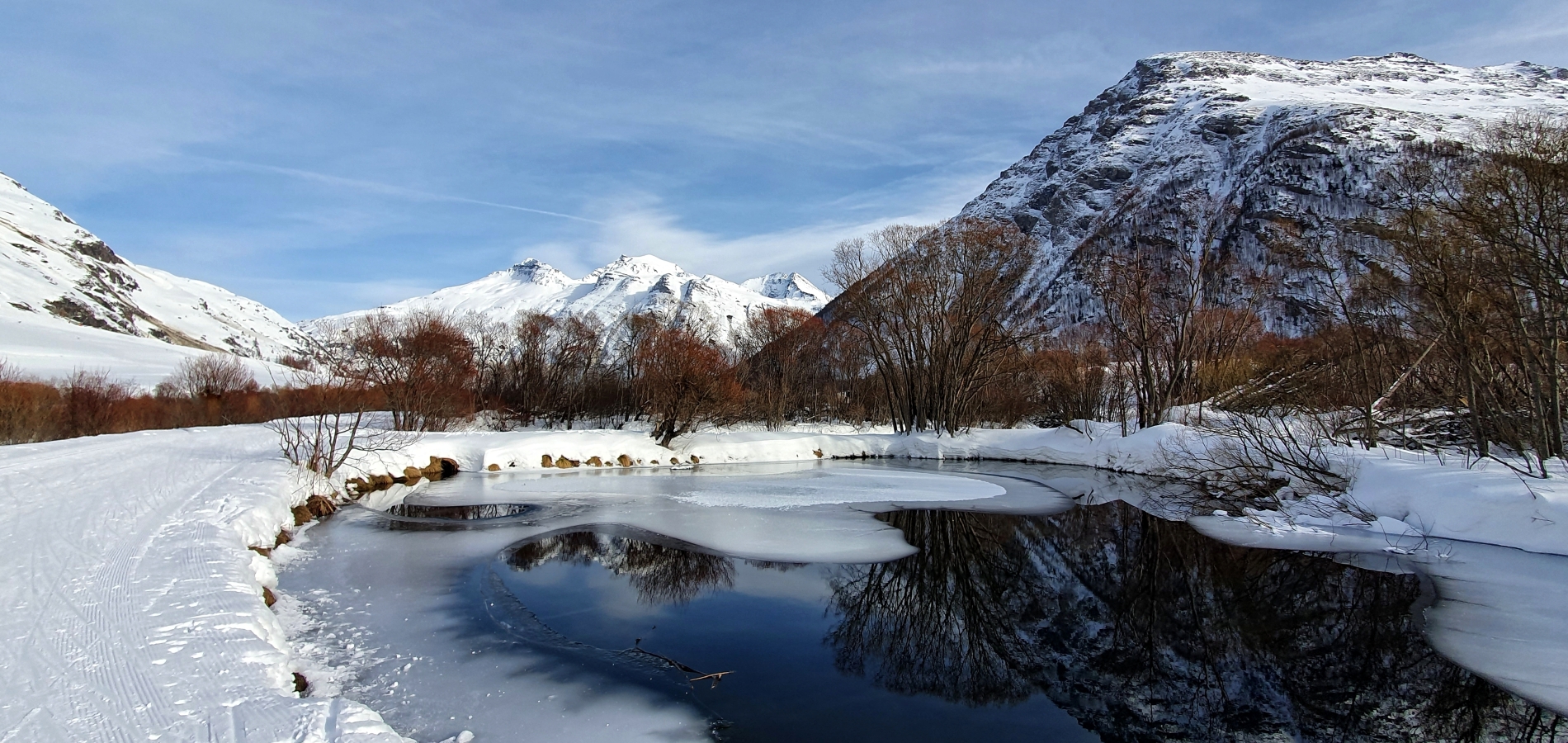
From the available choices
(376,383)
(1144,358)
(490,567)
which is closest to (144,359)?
(376,383)

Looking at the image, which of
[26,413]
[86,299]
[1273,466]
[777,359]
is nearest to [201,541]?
[1273,466]

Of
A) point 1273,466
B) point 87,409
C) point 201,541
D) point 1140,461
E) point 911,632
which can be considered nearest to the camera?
point 911,632

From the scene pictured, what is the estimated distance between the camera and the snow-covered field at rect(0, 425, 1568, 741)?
13.9 ft

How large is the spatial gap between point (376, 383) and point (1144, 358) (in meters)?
29.3

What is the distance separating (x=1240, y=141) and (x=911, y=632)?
13104 centimetres

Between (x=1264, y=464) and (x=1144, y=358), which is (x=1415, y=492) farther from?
(x=1144, y=358)

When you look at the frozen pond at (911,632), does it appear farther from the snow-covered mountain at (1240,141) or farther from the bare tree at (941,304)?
the snow-covered mountain at (1240,141)

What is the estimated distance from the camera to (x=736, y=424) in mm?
43062

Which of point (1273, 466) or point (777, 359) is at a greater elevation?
point (777, 359)

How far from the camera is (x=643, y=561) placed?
398 inches

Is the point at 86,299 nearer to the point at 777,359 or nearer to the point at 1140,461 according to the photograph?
the point at 777,359

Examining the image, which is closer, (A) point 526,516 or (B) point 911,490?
(A) point 526,516

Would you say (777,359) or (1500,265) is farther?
(777,359)

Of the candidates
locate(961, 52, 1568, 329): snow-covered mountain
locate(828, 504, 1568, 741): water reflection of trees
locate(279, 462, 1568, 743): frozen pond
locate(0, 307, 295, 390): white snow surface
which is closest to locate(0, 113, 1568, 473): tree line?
locate(279, 462, 1568, 743): frozen pond
